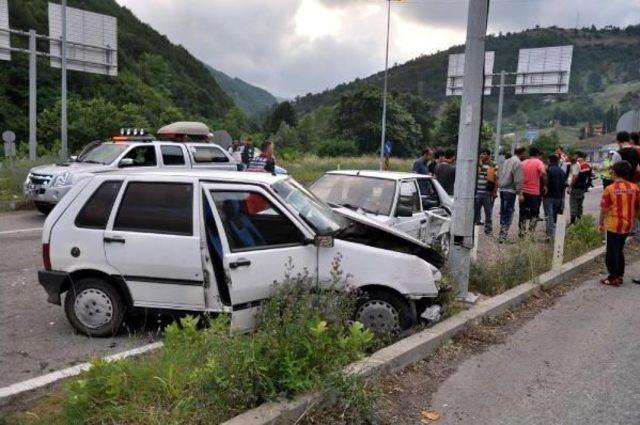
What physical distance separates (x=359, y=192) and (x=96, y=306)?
13.9 ft

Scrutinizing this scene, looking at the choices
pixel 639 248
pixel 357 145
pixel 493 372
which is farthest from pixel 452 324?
pixel 357 145

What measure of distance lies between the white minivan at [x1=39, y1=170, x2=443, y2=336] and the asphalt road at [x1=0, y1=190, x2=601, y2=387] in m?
0.21

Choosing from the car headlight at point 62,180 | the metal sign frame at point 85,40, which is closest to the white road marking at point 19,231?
the car headlight at point 62,180

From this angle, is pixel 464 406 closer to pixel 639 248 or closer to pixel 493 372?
pixel 493 372

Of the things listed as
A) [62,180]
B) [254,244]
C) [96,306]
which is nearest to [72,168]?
[62,180]

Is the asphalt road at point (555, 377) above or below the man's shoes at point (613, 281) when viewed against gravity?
below

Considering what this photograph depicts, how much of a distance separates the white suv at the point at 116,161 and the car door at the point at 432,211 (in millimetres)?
5862

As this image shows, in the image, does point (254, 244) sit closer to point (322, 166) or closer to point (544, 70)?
point (322, 166)

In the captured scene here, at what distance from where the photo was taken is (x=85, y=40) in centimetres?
2097

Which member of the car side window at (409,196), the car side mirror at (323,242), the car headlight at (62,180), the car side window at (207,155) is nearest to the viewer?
the car side mirror at (323,242)

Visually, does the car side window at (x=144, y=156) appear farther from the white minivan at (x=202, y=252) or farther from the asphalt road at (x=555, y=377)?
the asphalt road at (x=555, y=377)

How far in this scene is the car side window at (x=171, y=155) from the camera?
43.0ft

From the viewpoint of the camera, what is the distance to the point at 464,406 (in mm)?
4266

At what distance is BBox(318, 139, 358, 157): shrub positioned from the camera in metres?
78.6
